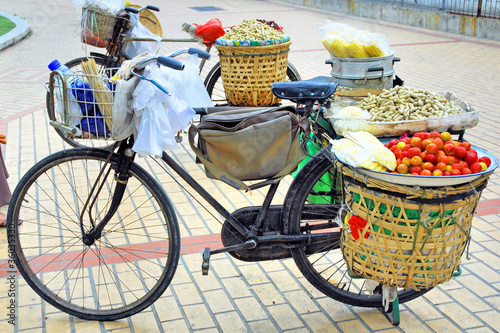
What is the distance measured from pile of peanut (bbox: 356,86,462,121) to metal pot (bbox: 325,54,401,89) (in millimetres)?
553

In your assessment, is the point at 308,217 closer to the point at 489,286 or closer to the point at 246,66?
the point at 489,286

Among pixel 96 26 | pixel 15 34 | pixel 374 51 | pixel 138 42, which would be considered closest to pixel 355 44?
pixel 374 51

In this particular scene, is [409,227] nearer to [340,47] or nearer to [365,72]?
[365,72]

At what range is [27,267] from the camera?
121 inches

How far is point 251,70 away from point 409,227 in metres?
2.54

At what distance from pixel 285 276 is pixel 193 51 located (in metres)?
1.53

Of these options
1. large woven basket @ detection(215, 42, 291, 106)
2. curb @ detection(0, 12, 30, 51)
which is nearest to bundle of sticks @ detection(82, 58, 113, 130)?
large woven basket @ detection(215, 42, 291, 106)

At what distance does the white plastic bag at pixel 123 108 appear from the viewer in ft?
8.38

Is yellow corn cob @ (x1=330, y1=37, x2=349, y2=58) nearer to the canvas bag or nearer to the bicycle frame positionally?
the canvas bag

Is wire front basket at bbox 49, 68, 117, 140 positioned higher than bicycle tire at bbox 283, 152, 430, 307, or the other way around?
wire front basket at bbox 49, 68, 117, 140

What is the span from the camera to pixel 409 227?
239 cm

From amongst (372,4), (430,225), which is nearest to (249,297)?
(430,225)

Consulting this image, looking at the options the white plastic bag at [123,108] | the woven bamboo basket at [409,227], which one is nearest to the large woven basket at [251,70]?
the white plastic bag at [123,108]

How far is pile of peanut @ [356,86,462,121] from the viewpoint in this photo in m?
3.00
